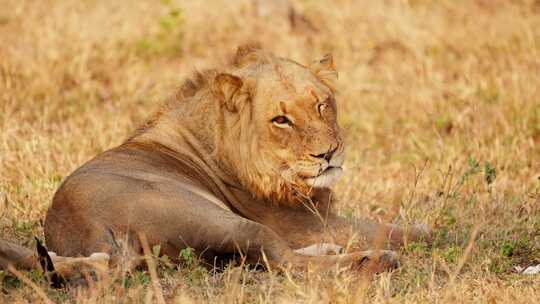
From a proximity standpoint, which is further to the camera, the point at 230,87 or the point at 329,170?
the point at 230,87

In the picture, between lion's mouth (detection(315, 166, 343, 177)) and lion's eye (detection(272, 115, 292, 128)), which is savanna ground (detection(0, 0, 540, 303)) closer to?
lion's mouth (detection(315, 166, 343, 177))

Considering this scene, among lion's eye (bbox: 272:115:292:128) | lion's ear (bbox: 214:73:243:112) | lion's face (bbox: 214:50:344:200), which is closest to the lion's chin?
lion's face (bbox: 214:50:344:200)

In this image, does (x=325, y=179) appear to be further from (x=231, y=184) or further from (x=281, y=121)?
(x=231, y=184)

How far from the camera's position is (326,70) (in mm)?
5254

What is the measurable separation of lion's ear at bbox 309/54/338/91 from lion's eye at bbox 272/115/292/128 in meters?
0.45

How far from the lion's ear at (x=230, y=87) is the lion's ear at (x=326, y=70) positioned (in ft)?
1.45

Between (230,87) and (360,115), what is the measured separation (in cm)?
386

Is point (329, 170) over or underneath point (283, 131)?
underneath

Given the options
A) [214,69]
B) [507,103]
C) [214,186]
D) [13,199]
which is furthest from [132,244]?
[507,103]

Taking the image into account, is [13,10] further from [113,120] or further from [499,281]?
[499,281]

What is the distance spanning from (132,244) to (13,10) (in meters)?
7.21

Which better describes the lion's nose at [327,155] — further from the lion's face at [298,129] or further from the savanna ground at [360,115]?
the savanna ground at [360,115]

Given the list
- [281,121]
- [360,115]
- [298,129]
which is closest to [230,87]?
[281,121]

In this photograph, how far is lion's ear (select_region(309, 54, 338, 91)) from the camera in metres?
5.20
